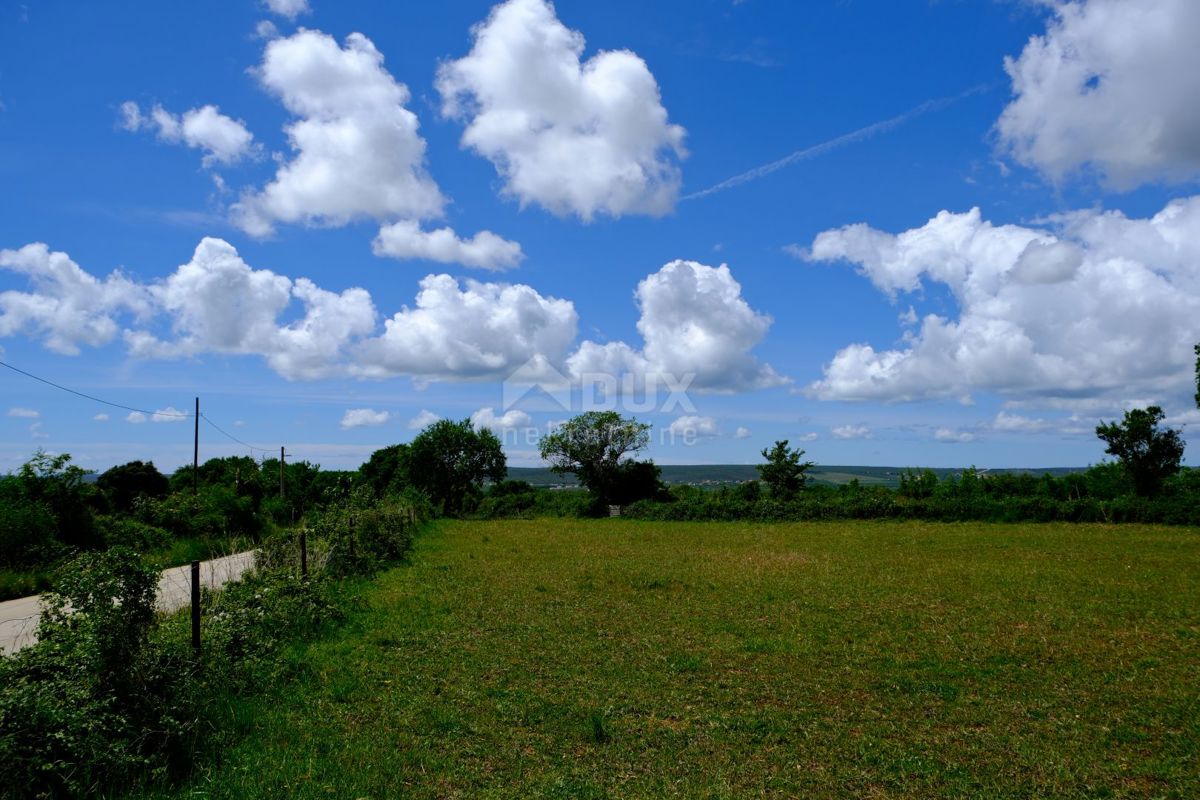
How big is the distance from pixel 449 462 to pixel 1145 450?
135 feet

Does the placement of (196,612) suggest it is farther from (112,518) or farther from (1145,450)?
(1145,450)

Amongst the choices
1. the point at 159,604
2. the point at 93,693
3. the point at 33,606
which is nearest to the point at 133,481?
the point at 33,606

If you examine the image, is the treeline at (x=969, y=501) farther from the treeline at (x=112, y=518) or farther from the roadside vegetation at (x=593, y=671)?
the treeline at (x=112, y=518)

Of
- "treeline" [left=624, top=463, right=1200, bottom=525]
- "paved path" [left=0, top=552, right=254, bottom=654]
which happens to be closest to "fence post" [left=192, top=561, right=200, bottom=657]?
"paved path" [left=0, top=552, right=254, bottom=654]

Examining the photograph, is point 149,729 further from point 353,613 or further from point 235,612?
point 353,613

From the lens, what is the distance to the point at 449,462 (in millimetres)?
50969

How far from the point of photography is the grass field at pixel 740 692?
228 inches

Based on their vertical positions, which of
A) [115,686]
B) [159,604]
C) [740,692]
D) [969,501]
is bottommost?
[740,692]

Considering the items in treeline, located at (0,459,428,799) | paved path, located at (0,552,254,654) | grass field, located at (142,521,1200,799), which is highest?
treeline, located at (0,459,428,799)

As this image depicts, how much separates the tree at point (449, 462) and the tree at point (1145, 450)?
125 ft

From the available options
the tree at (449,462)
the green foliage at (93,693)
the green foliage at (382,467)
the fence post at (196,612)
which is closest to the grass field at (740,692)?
the green foliage at (93,693)

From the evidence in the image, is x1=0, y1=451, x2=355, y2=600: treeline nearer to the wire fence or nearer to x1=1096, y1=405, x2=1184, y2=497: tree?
the wire fence

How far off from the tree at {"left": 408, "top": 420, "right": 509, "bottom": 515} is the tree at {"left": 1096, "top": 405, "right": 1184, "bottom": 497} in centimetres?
3811

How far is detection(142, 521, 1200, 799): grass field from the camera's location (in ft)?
19.0
